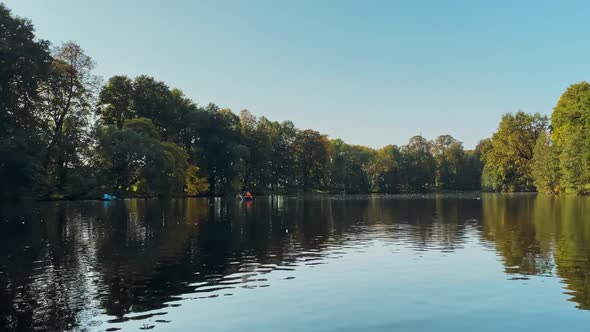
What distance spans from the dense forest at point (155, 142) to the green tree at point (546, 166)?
0.98 feet

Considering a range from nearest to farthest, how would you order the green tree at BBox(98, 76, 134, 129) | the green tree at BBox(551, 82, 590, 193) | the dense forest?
the dense forest
the green tree at BBox(551, 82, 590, 193)
the green tree at BBox(98, 76, 134, 129)

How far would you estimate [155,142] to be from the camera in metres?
101

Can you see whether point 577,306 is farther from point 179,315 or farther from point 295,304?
point 179,315

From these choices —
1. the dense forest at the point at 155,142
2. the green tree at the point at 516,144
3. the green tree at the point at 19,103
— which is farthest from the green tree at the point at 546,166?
the green tree at the point at 19,103

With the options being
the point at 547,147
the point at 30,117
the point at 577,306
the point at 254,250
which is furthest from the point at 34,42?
the point at 547,147

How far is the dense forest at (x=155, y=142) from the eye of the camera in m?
75.9

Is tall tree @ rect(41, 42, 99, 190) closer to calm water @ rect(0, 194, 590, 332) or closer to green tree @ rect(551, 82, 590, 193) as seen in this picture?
calm water @ rect(0, 194, 590, 332)

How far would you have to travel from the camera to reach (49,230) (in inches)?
1474

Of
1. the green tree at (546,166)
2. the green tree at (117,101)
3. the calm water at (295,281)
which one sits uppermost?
the green tree at (117,101)

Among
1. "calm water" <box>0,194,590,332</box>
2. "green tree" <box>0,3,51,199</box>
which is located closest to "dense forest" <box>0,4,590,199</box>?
"green tree" <box>0,3,51,199</box>

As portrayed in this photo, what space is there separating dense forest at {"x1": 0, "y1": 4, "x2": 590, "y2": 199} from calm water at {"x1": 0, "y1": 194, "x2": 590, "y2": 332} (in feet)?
164

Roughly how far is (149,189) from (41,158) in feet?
100

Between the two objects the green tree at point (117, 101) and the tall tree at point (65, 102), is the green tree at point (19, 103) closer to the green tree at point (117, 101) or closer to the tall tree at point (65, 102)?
the tall tree at point (65, 102)

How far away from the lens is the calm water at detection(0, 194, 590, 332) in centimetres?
1391
